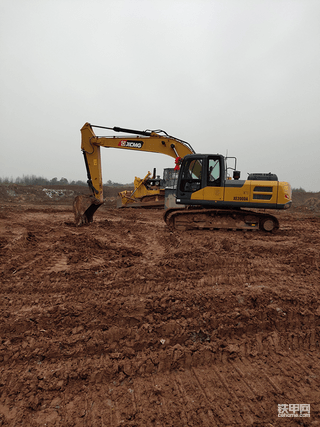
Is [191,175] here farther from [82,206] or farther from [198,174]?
[82,206]

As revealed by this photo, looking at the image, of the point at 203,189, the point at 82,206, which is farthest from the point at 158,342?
the point at 82,206

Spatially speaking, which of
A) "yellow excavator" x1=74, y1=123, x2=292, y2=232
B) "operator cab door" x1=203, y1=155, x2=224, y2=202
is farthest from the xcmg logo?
"operator cab door" x1=203, y1=155, x2=224, y2=202

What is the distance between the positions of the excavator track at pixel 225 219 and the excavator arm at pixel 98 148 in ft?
7.39

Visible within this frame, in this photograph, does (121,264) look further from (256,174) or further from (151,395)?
(256,174)

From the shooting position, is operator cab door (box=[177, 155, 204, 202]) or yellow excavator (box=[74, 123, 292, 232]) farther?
operator cab door (box=[177, 155, 204, 202])

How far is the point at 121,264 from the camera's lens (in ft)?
15.6

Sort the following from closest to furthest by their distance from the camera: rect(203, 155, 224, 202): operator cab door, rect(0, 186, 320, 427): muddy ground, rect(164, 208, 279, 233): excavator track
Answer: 1. rect(0, 186, 320, 427): muddy ground
2. rect(203, 155, 224, 202): operator cab door
3. rect(164, 208, 279, 233): excavator track

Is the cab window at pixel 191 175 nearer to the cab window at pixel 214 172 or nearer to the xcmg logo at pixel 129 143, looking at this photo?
the cab window at pixel 214 172

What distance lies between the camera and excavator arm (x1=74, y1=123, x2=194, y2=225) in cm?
849

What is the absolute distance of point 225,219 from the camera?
8.36 meters

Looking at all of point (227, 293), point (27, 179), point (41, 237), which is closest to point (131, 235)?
point (41, 237)

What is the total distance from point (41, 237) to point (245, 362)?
5.97 metres

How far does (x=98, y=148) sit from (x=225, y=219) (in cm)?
528

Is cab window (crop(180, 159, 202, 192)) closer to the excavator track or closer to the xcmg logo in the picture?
the excavator track
